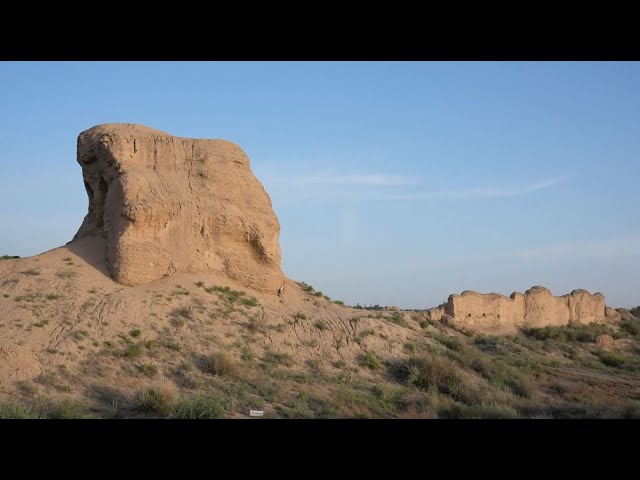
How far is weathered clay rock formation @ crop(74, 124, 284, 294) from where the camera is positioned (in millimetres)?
18875

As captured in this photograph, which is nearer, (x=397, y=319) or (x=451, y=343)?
(x=451, y=343)

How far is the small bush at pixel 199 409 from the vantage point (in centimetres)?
1262

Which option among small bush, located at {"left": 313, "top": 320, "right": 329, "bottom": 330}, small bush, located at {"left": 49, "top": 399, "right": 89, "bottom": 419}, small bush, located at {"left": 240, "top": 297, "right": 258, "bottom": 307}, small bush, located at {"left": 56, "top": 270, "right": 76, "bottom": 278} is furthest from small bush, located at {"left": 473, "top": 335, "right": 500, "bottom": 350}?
small bush, located at {"left": 49, "top": 399, "right": 89, "bottom": 419}

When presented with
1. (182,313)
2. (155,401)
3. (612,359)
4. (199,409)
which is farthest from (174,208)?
(612,359)

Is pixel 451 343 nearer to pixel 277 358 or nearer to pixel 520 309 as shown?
pixel 277 358

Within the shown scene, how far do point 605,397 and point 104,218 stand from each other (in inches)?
625

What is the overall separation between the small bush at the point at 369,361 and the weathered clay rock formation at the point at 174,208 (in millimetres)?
4108

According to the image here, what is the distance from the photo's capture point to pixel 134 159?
66.2 ft

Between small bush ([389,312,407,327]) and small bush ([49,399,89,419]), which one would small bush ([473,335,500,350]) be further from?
small bush ([49,399,89,419])

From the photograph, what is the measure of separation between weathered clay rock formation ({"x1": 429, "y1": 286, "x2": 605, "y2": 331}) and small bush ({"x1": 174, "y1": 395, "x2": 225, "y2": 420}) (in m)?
15.1

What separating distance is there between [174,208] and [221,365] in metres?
5.73

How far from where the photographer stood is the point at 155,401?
13.2 m
